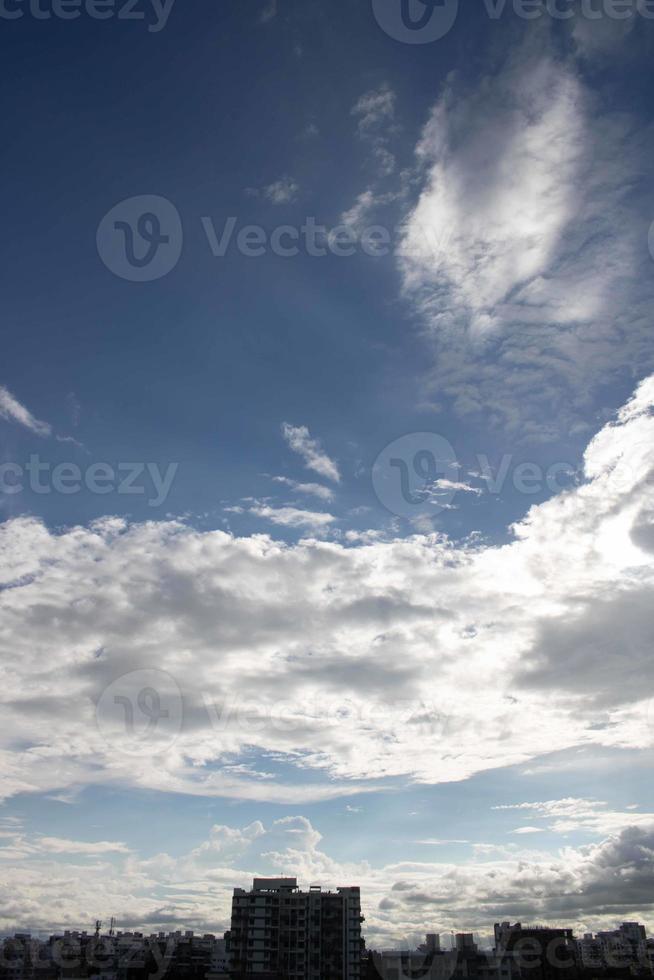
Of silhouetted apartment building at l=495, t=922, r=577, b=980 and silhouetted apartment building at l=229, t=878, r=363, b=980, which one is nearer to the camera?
silhouetted apartment building at l=229, t=878, r=363, b=980

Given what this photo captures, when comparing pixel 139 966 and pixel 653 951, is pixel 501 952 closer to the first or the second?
pixel 653 951

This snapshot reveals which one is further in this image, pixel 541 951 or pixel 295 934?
pixel 541 951

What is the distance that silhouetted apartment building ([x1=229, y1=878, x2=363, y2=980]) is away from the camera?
283ft


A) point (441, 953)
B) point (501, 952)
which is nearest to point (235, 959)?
point (441, 953)

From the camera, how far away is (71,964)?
13888 centimetres

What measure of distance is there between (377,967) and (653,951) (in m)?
73.7

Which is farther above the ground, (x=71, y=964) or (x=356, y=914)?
(x=356, y=914)

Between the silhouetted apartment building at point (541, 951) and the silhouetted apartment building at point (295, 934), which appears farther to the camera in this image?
the silhouetted apartment building at point (541, 951)

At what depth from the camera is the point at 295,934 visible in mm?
87938

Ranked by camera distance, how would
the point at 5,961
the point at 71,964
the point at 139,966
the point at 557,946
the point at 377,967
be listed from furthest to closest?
the point at 5,961 < the point at 71,964 < the point at 139,966 < the point at 557,946 < the point at 377,967

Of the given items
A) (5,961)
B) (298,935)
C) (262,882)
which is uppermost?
(262,882)

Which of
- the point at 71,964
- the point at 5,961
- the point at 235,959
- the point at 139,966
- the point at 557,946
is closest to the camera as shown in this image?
the point at 235,959

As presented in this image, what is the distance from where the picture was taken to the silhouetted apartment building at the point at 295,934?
86.2 meters

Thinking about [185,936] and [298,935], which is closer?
[298,935]
